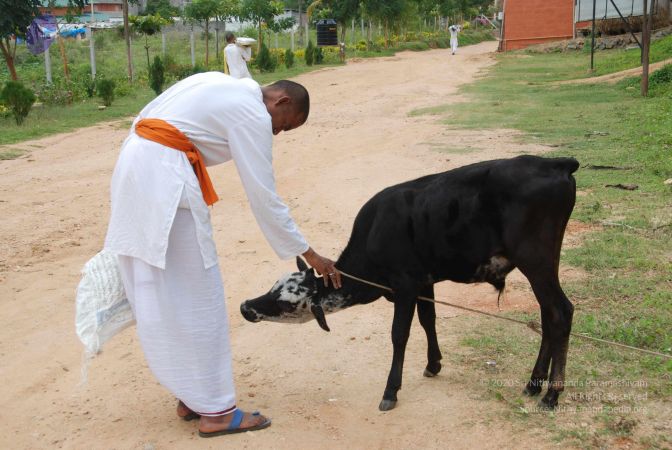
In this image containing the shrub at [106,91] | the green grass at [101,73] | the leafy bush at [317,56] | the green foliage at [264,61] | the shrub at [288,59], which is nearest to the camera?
the green grass at [101,73]

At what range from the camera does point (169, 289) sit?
3.81 meters

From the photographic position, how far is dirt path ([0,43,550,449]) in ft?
13.4

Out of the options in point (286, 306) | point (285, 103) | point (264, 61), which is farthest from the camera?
point (264, 61)

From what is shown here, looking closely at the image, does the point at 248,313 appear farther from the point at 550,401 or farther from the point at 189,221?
the point at 550,401

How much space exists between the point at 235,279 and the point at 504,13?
3776 cm

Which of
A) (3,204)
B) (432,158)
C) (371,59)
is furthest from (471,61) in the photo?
(3,204)

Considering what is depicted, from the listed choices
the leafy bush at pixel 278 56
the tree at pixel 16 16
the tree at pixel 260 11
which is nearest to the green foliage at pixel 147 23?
the leafy bush at pixel 278 56

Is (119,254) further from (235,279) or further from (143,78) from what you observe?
(143,78)

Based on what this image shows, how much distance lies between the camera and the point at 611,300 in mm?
5570

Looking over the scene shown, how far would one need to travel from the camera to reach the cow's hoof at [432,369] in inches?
181

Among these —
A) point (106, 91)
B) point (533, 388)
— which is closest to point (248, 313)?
point (533, 388)

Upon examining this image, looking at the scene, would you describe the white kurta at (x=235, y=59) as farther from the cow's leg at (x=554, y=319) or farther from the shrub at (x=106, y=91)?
the cow's leg at (x=554, y=319)

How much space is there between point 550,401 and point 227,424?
1753mm

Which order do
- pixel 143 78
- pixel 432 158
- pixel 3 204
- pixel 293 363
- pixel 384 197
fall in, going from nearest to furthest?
pixel 384 197
pixel 293 363
pixel 3 204
pixel 432 158
pixel 143 78
